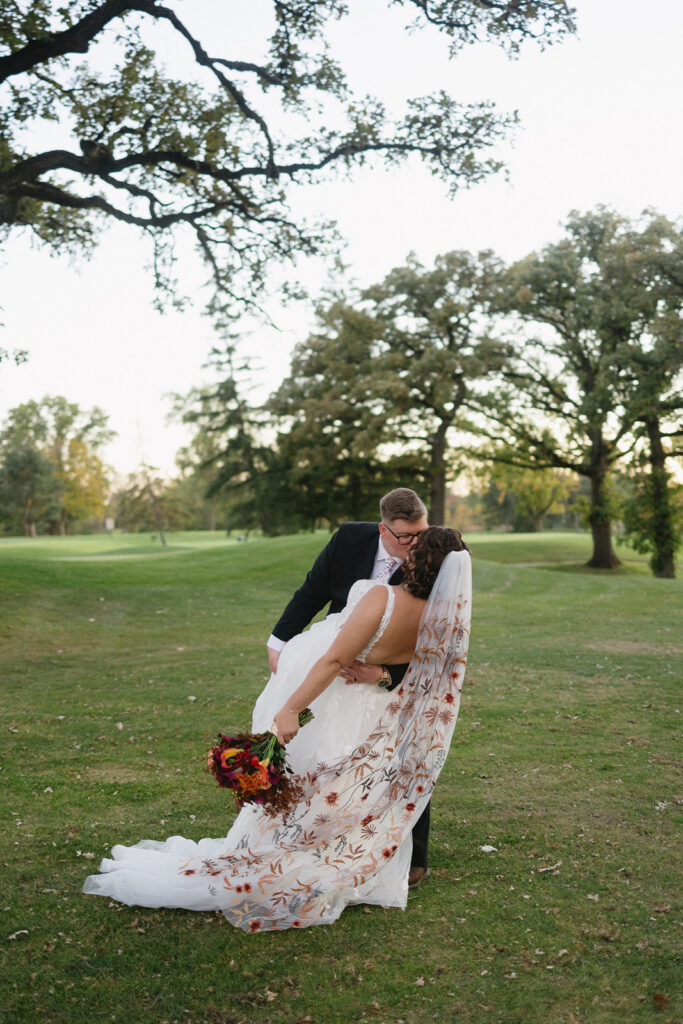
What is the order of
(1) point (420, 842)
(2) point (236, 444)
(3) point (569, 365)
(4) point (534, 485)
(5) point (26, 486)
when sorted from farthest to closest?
(5) point (26, 486)
(4) point (534, 485)
(2) point (236, 444)
(3) point (569, 365)
(1) point (420, 842)

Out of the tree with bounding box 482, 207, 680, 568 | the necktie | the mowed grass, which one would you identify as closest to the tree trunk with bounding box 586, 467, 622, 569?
the tree with bounding box 482, 207, 680, 568

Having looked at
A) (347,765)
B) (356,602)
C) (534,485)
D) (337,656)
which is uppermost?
(534,485)

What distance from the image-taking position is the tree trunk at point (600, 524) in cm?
3534

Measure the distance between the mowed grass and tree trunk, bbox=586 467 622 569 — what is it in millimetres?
21996

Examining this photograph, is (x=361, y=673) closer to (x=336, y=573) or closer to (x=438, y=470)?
(x=336, y=573)

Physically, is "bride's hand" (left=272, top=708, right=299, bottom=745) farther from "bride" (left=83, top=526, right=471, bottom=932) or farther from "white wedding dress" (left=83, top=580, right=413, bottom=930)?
"white wedding dress" (left=83, top=580, right=413, bottom=930)

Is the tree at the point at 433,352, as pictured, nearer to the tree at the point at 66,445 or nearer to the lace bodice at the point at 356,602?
the lace bodice at the point at 356,602

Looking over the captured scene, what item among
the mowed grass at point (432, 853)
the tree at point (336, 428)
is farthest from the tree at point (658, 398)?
the mowed grass at point (432, 853)

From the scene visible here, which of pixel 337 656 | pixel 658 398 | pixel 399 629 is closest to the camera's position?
pixel 337 656

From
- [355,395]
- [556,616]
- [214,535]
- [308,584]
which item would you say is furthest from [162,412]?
[308,584]

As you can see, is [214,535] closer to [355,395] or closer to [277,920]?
[355,395]

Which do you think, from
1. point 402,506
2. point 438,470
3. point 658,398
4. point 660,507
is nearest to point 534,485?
point 438,470

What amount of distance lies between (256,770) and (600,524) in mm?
33986

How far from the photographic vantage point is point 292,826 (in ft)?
15.5
